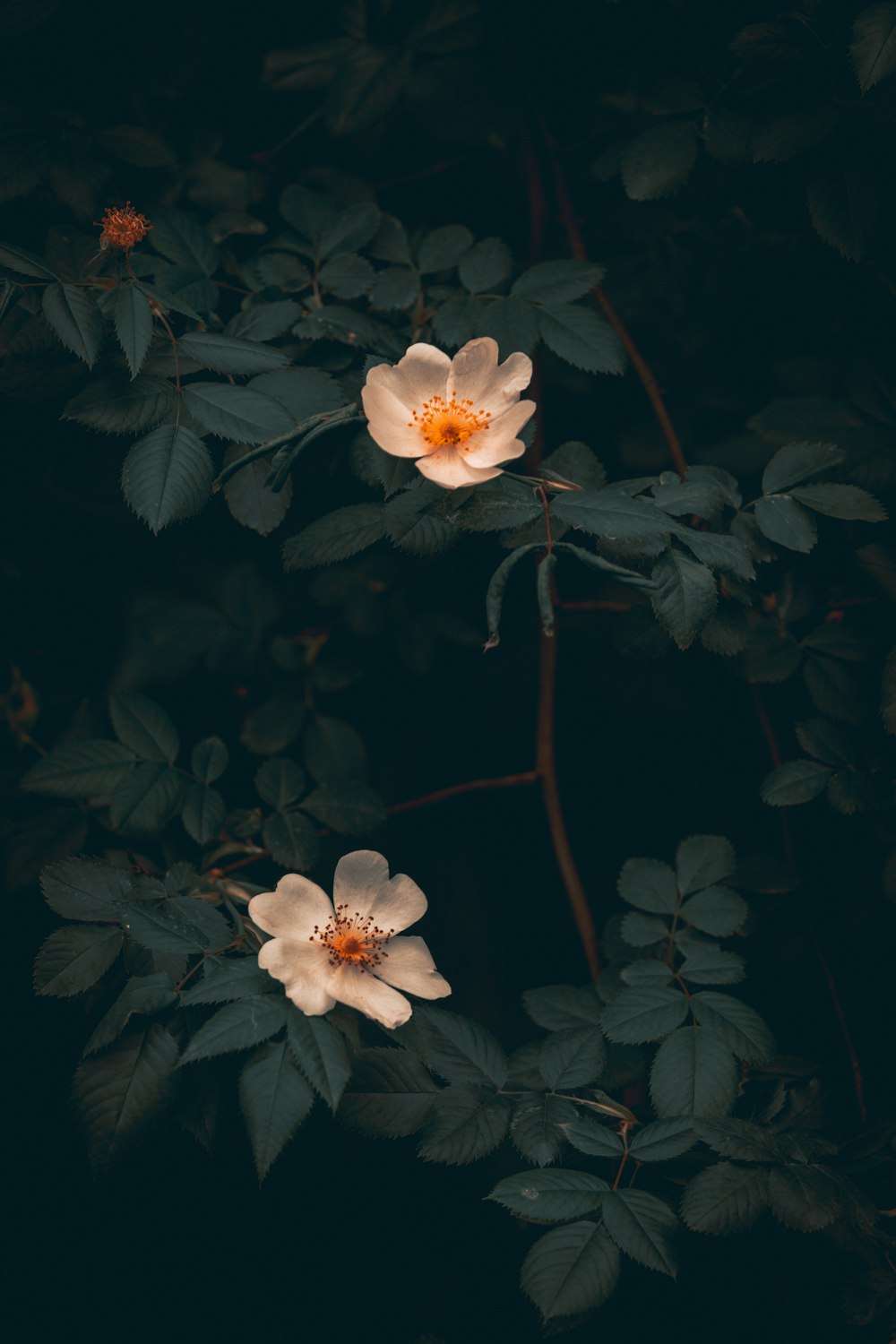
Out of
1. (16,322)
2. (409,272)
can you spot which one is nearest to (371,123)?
(409,272)

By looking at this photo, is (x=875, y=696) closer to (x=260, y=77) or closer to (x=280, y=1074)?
(x=280, y=1074)

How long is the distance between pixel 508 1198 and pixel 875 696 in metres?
0.73

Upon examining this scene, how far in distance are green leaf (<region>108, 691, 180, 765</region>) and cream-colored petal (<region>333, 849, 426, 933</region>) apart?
335 mm

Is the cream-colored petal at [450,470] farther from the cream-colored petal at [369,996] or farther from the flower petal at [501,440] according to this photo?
the cream-colored petal at [369,996]

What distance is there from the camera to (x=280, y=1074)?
83 cm

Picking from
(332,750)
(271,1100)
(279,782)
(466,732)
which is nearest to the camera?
(271,1100)

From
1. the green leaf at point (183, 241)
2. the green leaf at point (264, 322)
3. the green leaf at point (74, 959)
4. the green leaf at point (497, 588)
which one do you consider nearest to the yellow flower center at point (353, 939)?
the green leaf at point (74, 959)

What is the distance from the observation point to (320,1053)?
83cm

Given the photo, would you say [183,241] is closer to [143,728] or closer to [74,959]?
[143,728]

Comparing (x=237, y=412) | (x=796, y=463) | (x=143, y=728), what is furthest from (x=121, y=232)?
(x=796, y=463)

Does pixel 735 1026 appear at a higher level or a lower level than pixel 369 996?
lower

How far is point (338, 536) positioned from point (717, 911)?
622mm

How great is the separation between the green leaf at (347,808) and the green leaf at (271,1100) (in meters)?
0.43

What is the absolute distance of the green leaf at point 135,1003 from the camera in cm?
88
